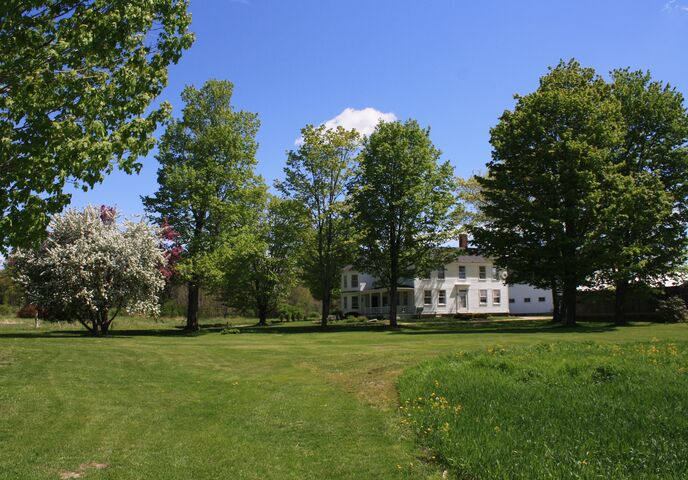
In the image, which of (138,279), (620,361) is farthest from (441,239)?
(620,361)

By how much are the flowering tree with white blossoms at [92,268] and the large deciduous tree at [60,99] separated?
20472mm

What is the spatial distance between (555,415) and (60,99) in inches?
366

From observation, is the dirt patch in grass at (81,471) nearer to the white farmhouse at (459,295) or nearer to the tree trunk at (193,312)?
the tree trunk at (193,312)

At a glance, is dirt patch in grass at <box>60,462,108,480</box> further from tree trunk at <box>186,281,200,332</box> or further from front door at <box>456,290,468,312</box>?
front door at <box>456,290,468,312</box>

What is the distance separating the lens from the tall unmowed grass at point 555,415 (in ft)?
20.2

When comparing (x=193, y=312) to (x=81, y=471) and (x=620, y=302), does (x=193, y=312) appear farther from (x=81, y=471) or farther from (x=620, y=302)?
(x=81, y=471)

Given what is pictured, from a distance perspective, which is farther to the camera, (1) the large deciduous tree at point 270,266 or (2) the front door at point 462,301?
(2) the front door at point 462,301

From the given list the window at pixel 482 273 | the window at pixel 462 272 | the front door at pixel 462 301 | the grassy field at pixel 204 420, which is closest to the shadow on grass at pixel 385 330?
the grassy field at pixel 204 420

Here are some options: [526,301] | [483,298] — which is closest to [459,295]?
[483,298]

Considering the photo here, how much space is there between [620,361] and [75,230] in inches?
1056

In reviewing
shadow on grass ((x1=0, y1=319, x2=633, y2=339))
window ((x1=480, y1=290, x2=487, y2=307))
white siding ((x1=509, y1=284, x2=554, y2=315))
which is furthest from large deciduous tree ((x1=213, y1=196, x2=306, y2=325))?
white siding ((x1=509, y1=284, x2=554, y2=315))

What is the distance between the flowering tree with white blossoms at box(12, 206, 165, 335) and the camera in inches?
1094

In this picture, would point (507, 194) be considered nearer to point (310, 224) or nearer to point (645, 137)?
point (645, 137)

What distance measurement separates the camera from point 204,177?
36.0 meters
